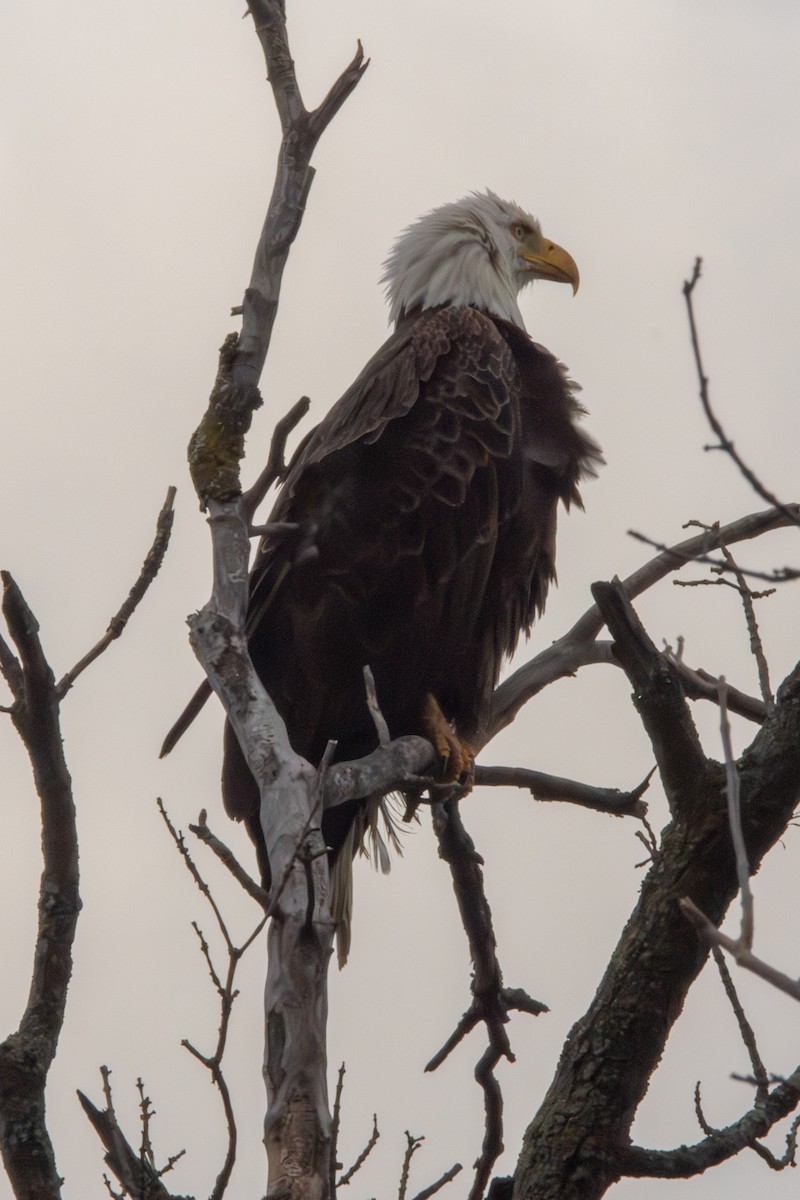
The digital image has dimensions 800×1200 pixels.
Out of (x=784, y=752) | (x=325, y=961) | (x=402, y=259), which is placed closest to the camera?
(x=325, y=961)

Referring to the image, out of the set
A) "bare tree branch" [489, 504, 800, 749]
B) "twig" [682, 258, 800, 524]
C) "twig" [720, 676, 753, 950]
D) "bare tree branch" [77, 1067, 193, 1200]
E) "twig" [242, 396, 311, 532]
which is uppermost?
"bare tree branch" [489, 504, 800, 749]

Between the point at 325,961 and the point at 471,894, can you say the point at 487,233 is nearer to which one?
the point at 471,894

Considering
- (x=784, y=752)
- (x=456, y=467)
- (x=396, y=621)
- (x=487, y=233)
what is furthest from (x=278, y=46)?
(x=487, y=233)

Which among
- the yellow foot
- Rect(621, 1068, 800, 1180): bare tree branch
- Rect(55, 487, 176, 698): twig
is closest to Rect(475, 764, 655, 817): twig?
the yellow foot

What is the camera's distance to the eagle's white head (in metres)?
5.49

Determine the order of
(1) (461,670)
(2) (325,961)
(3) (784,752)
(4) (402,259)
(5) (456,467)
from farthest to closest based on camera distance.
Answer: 1. (4) (402,259)
2. (1) (461,670)
3. (5) (456,467)
4. (3) (784,752)
5. (2) (325,961)

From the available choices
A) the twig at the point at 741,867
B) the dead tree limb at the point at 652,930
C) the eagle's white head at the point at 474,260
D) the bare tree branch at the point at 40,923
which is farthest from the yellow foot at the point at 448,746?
the twig at the point at 741,867

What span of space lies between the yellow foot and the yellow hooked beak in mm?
2236

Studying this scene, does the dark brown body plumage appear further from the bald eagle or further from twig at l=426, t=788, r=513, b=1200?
twig at l=426, t=788, r=513, b=1200

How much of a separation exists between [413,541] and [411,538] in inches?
0.5

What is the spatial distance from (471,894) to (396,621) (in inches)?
47.8

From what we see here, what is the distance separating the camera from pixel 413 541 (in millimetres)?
4359

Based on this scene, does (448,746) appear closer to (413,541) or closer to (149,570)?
(413,541)

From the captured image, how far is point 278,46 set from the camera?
11.4 ft
